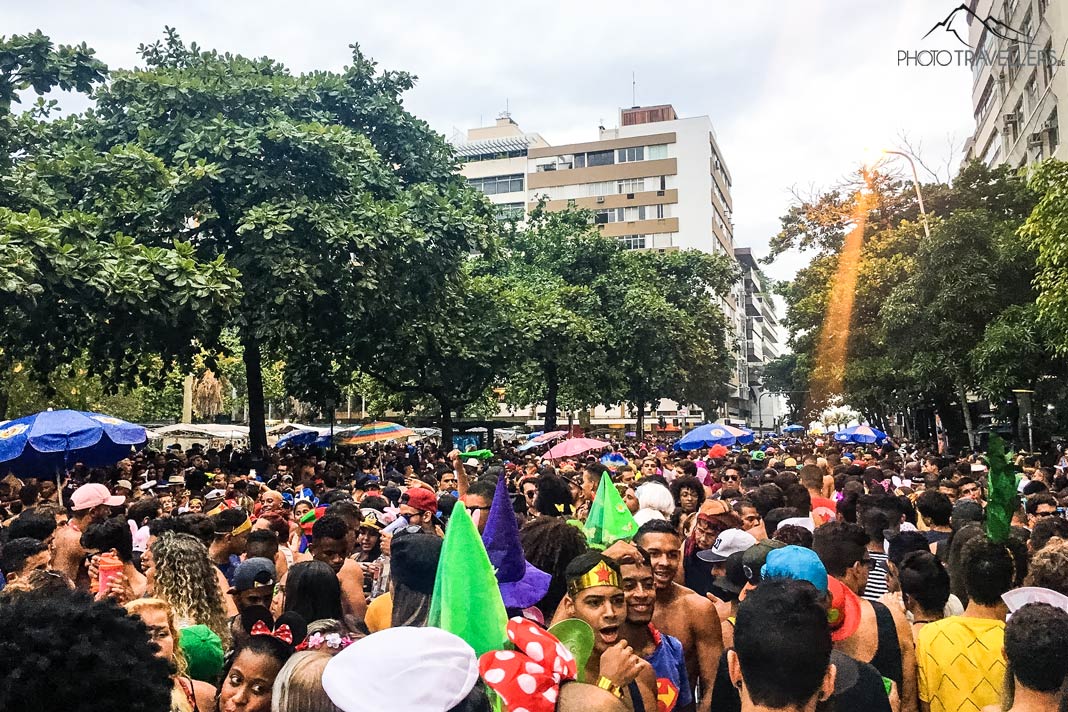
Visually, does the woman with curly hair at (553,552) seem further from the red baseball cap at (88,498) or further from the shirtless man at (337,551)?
the red baseball cap at (88,498)

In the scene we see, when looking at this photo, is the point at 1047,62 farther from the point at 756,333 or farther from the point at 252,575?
the point at 756,333

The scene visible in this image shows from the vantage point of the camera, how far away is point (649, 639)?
392 cm

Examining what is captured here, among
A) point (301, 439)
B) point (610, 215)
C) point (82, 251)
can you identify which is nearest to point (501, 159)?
point (610, 215)

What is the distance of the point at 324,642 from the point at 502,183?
236 ft

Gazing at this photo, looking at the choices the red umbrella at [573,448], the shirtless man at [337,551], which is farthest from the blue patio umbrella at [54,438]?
the red umbrella at [573,448]

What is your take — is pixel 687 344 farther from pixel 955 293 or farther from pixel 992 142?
pixel 955 293

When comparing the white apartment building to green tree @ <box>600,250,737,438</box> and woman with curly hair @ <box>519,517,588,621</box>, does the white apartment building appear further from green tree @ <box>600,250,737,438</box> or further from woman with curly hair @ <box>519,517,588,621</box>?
woman with curly hair @ <box>519,517,588,621</box>


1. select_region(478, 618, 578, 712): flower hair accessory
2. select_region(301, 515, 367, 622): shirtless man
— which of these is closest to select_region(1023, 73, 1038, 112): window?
select_region(301, 515, 367, 622): shirtless man

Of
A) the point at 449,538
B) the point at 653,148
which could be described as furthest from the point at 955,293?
the point at 653,148

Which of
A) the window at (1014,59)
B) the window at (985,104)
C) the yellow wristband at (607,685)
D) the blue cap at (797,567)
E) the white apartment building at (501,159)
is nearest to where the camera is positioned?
the yellow wristband at (607,685)

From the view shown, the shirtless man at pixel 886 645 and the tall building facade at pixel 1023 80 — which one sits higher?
the tall building facade at pixel 1023 80

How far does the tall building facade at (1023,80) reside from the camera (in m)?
23.7

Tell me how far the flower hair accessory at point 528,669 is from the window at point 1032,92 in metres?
29.2

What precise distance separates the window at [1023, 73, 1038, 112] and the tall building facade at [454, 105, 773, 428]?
1500 inches
